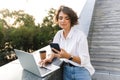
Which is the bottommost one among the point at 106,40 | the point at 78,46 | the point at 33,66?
the point at 106,40

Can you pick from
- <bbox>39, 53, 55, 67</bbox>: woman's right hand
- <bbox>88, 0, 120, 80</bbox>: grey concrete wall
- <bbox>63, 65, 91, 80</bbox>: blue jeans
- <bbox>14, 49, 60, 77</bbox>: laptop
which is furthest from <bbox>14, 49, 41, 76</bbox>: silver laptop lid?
<bbox>88, 0, 120, 80</bbox>: grey concrete wall

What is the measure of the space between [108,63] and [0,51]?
5793 millimetres

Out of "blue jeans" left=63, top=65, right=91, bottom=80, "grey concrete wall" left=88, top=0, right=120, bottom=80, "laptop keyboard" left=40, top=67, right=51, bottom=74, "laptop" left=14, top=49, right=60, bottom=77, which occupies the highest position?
"laptop" left=14, top=49, right=60, bottom=77

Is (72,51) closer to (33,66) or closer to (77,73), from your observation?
(77,73)

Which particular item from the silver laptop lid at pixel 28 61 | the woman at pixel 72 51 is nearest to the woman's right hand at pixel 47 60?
the woman at pixel 72 51

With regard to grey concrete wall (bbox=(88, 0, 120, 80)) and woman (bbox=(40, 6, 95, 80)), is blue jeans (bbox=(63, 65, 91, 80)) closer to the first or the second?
woman (bbox=(40, 6, 95, 80))

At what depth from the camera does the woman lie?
2.19 m

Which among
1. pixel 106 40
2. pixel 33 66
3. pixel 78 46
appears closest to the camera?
pixel 33 66

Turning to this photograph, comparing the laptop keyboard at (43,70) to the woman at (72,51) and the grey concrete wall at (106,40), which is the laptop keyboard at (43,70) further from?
the grey concrete wall at (106,40)

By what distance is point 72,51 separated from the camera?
2242mm

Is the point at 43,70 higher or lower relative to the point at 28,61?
lower

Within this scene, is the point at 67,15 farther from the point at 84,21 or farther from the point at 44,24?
the point at 44,24

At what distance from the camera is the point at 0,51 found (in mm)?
9172

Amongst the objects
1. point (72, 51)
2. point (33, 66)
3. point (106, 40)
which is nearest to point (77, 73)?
point (72, 51)
